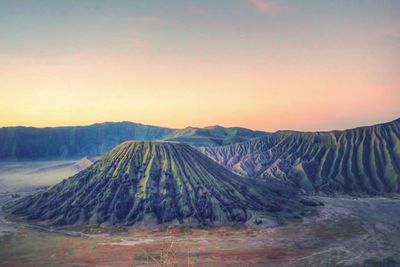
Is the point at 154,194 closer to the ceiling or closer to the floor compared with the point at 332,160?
closer to the floor

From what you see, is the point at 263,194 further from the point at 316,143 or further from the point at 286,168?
the point at 316,143

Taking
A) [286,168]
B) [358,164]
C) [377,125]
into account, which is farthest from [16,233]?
[377,125]

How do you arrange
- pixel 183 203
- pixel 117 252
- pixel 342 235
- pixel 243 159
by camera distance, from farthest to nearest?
1. pixel 243 159
2. pixel 183 203
3. pixel 342 235
4. pixel 117 252

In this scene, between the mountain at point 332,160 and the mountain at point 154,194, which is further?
the mountain at point 332,160

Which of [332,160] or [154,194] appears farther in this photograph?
[332,160]

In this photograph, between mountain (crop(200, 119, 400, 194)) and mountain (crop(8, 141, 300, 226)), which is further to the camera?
mountain (crop(200, 119, 400, 194))
